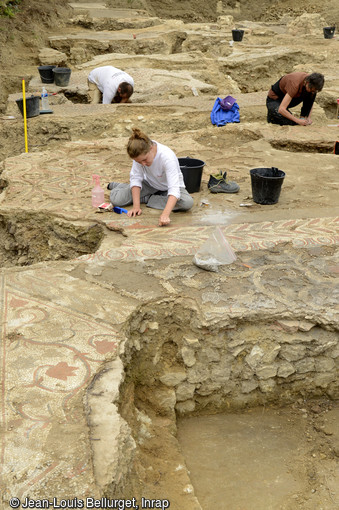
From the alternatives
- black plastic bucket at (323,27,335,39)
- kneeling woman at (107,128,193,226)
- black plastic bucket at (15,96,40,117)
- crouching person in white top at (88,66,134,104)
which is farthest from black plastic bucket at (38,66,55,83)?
black plastic bucket at (323,27,335,39)

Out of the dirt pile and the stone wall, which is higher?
the dirt pile

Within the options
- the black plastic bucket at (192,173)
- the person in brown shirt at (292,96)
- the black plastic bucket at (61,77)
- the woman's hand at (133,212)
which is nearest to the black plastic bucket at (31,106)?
the black plastic bucket at (61,77)

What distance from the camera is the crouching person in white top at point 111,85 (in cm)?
857

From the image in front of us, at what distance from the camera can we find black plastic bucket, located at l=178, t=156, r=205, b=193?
538 cm

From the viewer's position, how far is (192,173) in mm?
5406

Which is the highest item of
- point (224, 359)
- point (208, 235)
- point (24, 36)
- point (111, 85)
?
point (24, 36)

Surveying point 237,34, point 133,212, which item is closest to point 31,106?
point 133,212

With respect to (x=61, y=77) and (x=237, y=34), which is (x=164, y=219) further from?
(x=237, y=34)

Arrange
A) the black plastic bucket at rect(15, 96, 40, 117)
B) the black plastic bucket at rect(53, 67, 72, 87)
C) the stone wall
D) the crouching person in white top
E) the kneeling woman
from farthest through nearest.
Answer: the black plastic bucket at rect(53, 67, 72, 87)
the crouching person in white top
the black plastic bucket at rect(15, 96, 40, 117)
the kneeling woman
the stone wall

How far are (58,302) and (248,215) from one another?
7.69 ft

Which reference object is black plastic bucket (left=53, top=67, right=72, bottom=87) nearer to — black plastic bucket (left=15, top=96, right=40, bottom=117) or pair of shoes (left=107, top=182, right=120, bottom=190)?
black plastic bucket (left=15, top=96, right=40, bottom=117)

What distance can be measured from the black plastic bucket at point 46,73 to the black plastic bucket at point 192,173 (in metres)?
5.72

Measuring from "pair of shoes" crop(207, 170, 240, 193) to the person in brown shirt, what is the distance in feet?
8.08

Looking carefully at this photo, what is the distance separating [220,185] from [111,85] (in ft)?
13.3
